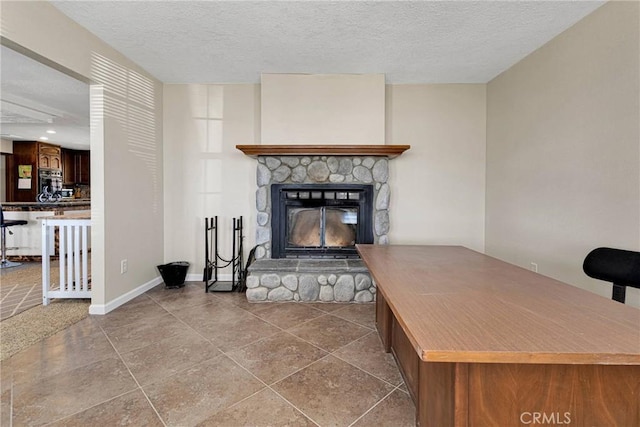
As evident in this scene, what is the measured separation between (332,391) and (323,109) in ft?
8.82

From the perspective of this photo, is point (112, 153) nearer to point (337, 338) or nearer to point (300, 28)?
point (300, 28)

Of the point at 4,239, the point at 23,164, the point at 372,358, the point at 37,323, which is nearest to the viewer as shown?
the point at 372,358

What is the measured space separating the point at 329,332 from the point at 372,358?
467 mm

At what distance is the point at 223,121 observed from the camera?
3.54m

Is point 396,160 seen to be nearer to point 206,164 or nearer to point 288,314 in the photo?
point 288,314

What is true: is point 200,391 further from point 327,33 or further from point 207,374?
point 327,33

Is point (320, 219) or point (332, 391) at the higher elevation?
point (320, 219)

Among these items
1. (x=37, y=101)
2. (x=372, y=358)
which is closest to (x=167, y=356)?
(x=372, y=358)

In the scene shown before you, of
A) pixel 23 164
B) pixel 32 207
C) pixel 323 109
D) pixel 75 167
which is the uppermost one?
pixel 323 109

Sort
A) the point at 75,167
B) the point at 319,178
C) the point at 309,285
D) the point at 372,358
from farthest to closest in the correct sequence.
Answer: the point at 75,167 < the point at 319,178 < the point at 309,285 < the point at 372,358

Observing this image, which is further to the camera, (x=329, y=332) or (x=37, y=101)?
(x=37, y=101)

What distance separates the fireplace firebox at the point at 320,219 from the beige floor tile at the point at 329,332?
1026 millimetres

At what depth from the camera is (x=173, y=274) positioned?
3.32m

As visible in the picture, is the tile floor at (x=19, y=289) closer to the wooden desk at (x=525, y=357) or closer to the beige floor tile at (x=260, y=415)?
the beige floor tile at (x=260, y=415)
